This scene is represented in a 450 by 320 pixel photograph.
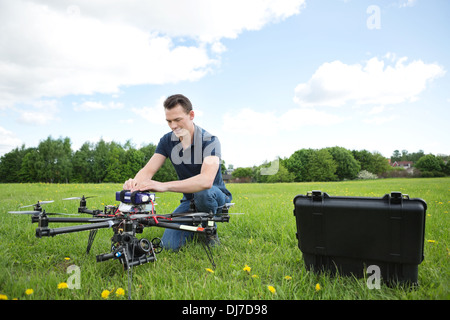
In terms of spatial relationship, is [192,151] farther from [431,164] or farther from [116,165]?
[431,164]

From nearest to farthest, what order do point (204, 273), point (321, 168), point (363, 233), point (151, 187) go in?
point (363, 233) < point (204, 273) < point (151, 187) < point (321, 168)

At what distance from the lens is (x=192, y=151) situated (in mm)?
4098

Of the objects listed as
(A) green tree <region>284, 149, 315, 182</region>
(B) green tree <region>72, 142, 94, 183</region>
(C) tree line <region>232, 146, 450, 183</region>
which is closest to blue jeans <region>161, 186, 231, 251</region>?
(C) tree line <region>232, 146, 450, 183</region>

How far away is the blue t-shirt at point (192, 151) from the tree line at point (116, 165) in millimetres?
44392

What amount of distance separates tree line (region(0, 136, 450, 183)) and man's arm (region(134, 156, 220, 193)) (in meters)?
44.9

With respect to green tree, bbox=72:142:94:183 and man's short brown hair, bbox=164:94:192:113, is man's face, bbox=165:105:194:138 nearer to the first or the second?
man's short brown hair, bbox=164:94:192:113

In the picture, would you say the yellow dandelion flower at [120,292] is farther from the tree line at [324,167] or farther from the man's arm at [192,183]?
the tree line at [324,167]

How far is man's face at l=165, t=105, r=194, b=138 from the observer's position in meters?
3.78

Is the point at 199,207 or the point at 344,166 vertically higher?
the point at 344,166

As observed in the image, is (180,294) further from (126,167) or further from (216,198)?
(126,167)

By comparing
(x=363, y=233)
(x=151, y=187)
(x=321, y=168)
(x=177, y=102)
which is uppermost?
(x=177, y=102)

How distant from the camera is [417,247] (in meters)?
2.33

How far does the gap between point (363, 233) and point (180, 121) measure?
103 inches

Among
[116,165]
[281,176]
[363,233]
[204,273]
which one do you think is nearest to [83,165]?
[116,165]
